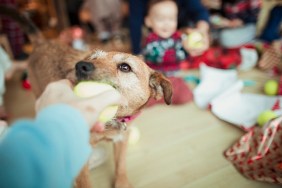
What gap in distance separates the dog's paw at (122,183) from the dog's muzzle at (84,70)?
672mm

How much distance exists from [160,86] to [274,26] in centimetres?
216

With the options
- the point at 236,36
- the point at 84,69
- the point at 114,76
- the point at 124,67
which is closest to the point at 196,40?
the point at 236,36

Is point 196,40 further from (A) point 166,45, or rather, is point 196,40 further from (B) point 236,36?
(B) point 236,36

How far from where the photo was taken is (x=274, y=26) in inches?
114

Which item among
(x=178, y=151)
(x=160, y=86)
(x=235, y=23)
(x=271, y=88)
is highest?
(x=160, y=86)

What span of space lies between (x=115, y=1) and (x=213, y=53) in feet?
4.64

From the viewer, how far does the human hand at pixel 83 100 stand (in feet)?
2.47

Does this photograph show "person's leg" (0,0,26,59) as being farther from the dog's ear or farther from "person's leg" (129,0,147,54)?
the dog's ear

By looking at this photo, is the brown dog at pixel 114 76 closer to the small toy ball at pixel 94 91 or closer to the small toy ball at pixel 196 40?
the small toy ball at pixel 94 91

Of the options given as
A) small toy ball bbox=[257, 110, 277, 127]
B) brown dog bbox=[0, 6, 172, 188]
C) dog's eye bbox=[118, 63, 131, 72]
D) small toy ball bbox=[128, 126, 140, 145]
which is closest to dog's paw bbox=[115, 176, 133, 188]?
brown dog bbox=[0, 6, 172, 188]

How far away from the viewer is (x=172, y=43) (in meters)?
2.31

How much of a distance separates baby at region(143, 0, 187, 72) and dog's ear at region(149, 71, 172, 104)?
0.96 metres

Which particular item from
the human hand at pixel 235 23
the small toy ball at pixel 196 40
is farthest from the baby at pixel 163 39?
the human hand at pixel 235 23

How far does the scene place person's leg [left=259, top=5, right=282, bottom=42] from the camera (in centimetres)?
291
